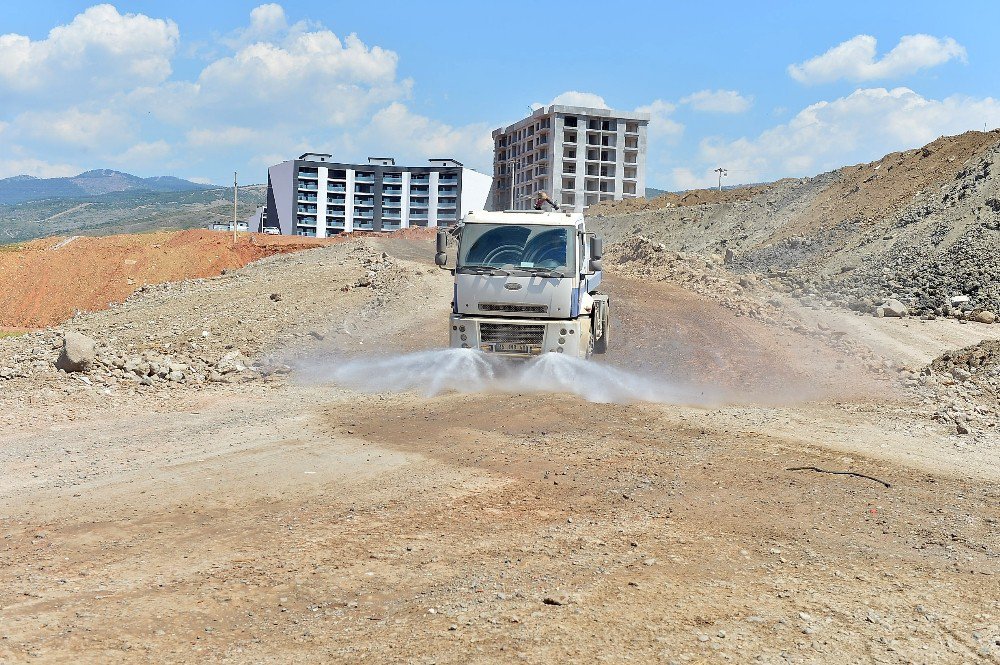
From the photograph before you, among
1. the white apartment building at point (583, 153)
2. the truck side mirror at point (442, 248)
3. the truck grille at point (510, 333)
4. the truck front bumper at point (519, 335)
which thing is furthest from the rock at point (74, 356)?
the white apartment building at point (583, 153)

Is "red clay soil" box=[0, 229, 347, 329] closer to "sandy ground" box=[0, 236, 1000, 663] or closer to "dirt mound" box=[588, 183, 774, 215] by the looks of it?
"sandy ground" box=[0, 236, 1000, 663]

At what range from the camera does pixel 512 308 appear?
50.0 ft

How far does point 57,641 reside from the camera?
538 cm

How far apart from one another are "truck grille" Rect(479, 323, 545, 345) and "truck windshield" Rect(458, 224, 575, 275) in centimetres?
99

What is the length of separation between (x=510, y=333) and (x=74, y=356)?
308 inches

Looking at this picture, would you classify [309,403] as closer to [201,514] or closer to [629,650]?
[201,514]

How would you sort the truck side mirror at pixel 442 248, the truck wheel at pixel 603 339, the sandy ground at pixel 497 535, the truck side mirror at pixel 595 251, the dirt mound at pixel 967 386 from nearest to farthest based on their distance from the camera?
the sandy ground at pixel 497 535 < the dirt mound at pixel 967 386 < the truck side mirror at pixel 595 251 < the truck side mirror at pixel 442 248 < the truck wheel at pixel 603 339

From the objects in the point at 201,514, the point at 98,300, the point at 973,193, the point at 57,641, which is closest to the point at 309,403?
the point at 201,514

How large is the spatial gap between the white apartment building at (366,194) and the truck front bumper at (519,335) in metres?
117

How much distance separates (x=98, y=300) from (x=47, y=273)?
5.62 m

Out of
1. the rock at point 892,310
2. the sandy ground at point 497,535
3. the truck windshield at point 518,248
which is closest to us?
the sandy ground at point 497,535

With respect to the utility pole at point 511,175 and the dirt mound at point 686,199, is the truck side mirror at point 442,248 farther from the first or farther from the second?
the utility pole at point 511,175

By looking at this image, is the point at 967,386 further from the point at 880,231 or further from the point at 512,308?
the point at 880,231

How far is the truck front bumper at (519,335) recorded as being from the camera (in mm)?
15164
